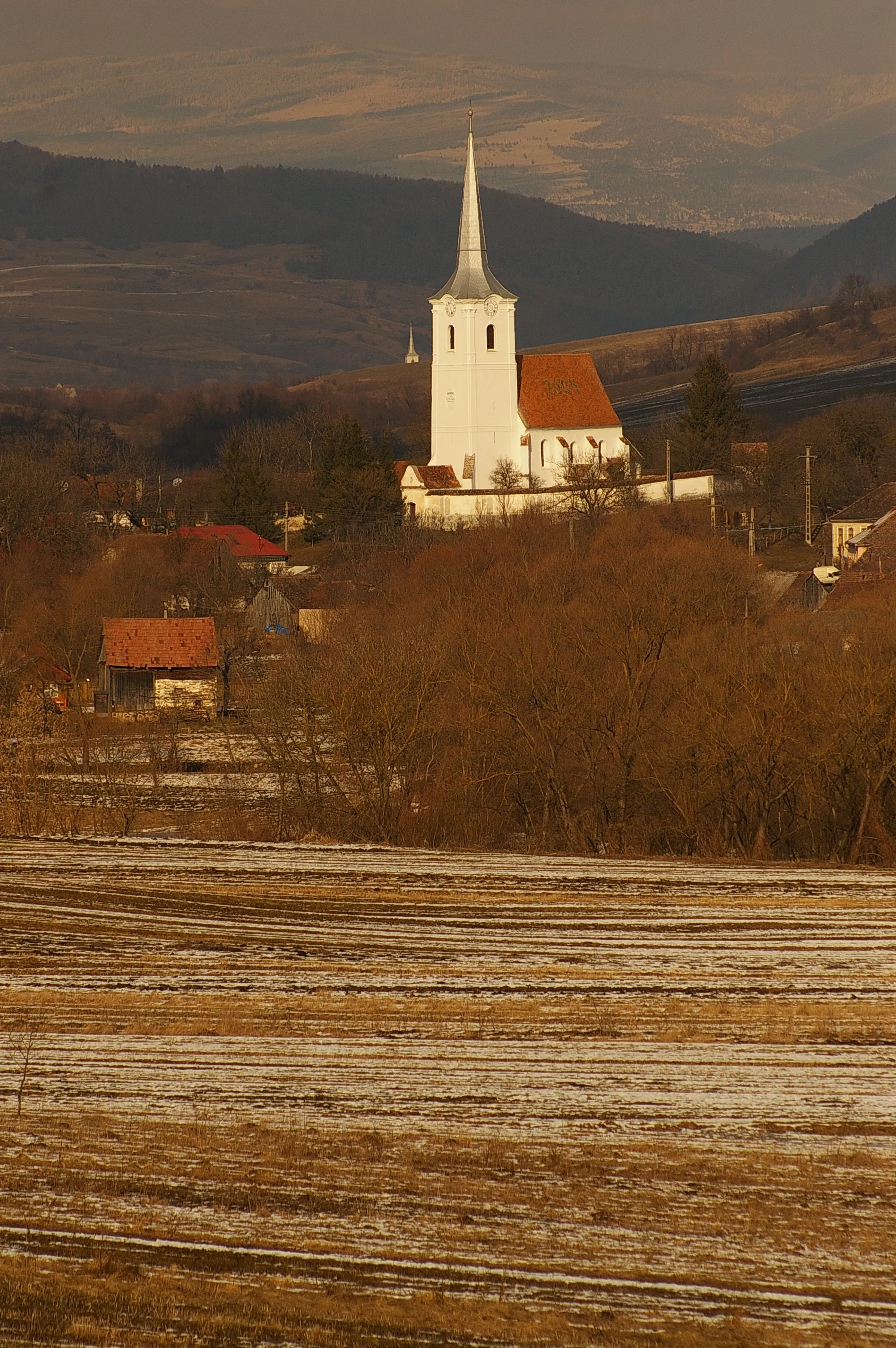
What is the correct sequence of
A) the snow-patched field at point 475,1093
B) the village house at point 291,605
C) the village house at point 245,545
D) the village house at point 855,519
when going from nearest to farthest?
1. the snow-patched field at point 475,1093
2. the village house at point 291,605
3. the village house at point 855,519
4. the village house at point 245,545

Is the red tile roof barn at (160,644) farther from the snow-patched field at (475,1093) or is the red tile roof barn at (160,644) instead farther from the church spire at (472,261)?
the church spire at (472,261)

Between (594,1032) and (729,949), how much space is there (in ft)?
13.7

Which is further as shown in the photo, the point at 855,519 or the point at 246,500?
the point at 246,500

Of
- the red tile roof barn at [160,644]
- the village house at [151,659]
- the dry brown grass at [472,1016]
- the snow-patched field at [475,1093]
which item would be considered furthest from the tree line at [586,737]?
the dry brown grass at [472,1016]

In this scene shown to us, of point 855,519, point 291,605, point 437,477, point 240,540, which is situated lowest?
point 291,605

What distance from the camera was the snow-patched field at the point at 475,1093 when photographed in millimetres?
12141

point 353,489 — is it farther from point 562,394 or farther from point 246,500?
point 562,394

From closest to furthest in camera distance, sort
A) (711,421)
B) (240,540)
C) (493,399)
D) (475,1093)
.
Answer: (475,1093), (240,540), (711,421), (493,399)

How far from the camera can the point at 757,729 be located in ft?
99.9

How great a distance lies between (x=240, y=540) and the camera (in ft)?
235

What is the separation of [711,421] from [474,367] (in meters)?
11.5

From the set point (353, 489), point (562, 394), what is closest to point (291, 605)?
point (353, 489)

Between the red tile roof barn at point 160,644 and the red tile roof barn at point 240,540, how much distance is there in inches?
745

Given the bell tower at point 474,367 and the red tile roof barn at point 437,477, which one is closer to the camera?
the red tile roof barn at point 437,477
